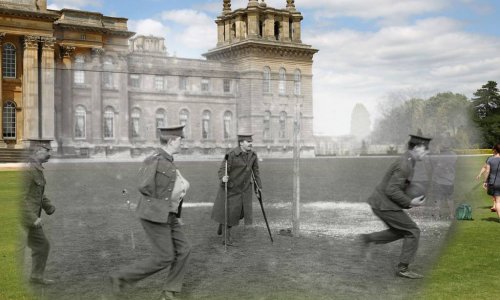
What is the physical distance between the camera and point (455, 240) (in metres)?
10.8

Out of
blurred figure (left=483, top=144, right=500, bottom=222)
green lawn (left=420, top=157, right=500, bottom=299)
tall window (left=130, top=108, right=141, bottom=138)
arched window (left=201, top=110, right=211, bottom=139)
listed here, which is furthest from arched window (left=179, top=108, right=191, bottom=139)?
blurred figure (left=483, top=144, right=500, bottom=222)

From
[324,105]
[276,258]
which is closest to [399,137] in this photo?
[324,105]

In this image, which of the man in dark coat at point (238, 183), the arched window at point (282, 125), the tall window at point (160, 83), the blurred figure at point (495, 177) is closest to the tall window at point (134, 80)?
the tall window at point (160, 83)

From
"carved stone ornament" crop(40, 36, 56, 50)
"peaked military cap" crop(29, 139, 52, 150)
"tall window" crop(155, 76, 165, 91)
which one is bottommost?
"peaked military cap" crop(29, 139, 52, 150)

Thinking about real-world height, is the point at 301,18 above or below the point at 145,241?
above

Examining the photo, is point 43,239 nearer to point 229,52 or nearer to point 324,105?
point 324,105

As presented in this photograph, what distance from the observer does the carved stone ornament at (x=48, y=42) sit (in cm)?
4903

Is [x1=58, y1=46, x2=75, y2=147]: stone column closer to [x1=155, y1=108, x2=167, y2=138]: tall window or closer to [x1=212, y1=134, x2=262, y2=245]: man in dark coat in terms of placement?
[x1=155, y1=108, x2=167, y2=138]: tall window

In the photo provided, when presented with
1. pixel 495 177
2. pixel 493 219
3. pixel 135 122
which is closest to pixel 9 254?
pixel 135 122

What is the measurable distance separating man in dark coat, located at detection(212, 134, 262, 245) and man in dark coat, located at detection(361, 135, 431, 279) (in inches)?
127

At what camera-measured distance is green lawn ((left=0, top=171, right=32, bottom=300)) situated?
7152 mm

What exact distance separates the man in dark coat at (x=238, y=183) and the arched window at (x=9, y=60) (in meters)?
44.6

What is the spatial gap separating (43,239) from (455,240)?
23.4 feet

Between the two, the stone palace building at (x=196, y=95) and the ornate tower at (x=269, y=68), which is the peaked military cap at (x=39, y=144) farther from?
the ornate tower at (x=269, y=68)
